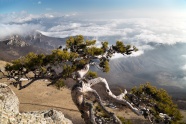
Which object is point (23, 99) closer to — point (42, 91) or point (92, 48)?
point (42, 91)

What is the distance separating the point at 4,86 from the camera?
14.9 m

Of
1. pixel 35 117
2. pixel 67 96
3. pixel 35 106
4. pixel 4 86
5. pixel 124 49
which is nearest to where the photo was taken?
pixel 35 117

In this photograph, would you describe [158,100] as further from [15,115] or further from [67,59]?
[15,115]

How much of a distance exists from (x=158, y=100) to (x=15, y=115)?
1236 centimetres

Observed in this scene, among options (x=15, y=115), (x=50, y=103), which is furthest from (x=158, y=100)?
(x=50, y=103)

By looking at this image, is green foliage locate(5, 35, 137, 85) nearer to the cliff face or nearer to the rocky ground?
the cliff face

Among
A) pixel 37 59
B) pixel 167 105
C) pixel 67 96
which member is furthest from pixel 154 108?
pixel 67 96

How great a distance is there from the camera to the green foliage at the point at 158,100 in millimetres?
19297

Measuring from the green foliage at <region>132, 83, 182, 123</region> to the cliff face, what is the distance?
8.30m

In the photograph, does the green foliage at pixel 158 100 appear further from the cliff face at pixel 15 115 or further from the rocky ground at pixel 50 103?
the rocky ground at pixel 50 103

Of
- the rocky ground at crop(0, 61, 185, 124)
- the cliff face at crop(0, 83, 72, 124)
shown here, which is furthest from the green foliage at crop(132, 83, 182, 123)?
the rocky ground at crop(0, 61, 185, 124)

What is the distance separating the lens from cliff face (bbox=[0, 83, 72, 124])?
10367 millimetres

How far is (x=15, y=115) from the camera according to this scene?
1081 centimetres

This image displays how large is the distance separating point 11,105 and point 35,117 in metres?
1.46
